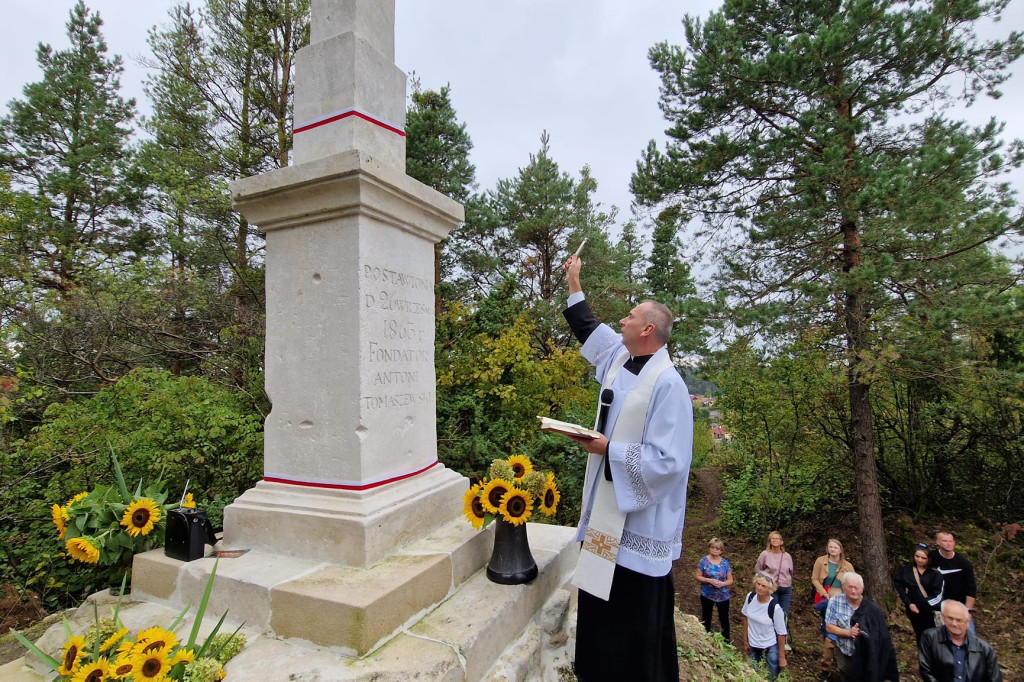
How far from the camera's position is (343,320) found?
8.06 ft

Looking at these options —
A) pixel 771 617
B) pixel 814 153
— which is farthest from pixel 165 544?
pixel 814 153

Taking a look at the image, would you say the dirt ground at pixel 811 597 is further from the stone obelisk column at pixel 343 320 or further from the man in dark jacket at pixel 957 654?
the stone obelisk column at pixel 343 320

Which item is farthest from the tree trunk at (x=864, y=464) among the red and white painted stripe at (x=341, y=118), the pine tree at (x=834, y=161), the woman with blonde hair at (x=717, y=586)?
the red and white painted stripe at (x=341, y=118)

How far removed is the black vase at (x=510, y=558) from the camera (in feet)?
8.09

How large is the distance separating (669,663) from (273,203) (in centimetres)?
287

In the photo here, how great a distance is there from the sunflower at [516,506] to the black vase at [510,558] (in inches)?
3.6

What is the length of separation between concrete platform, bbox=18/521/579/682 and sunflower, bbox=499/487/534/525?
0.33m

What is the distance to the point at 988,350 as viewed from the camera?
20.9 ft

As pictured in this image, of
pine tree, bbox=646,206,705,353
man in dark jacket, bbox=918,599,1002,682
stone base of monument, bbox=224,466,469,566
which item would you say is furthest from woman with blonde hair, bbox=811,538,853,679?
stone base of monument, bbox=224,466,469,566

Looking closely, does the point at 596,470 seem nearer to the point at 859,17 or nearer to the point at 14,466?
the point at 14,466

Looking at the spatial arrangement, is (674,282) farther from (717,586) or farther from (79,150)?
(79,150)

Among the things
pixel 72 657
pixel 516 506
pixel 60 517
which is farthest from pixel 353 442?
pixel 60 517

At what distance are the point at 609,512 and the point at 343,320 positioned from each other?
4.90 feet

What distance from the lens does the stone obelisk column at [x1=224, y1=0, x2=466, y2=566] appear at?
94.7 inches
